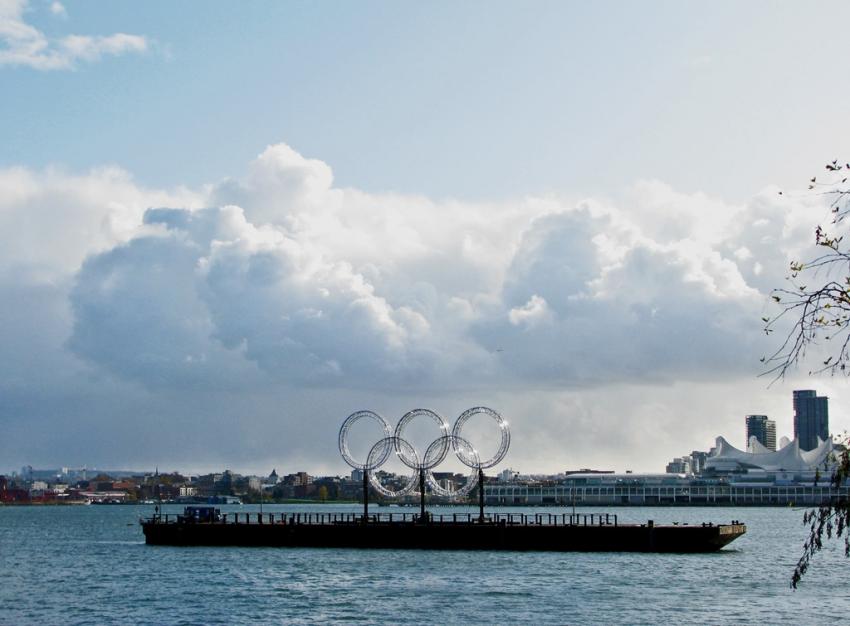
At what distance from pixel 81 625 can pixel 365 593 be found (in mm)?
19877

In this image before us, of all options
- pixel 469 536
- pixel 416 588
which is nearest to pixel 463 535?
pixel 469 536

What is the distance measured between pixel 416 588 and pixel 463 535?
35.1 m

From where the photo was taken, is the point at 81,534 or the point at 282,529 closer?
the point at 282,529

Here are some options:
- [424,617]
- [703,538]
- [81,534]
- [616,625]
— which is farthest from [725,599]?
[81,534]

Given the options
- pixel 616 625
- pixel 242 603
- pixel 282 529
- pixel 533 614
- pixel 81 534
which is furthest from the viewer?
pixel 81 534

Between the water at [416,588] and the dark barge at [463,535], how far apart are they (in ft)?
7.49

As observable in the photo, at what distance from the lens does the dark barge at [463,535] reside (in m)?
115

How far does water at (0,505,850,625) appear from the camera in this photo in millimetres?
71625

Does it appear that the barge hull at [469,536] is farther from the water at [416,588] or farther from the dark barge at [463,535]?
the water at [416,588]

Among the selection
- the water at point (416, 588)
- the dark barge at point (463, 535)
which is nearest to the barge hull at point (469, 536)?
the dark barge at point (463, 535)

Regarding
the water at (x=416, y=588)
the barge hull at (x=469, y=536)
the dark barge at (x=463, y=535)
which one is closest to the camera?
the water at (x=416, y=588)

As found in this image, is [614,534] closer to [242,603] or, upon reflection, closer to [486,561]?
[486,561]

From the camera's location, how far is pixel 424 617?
229 ft

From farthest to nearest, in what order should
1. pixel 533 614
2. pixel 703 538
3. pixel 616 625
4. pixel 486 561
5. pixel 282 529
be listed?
1. pixel 282 529
2. pixel 703 538
3. pixel 486 561
4. pixel 533 614
5. pixel 616 625
